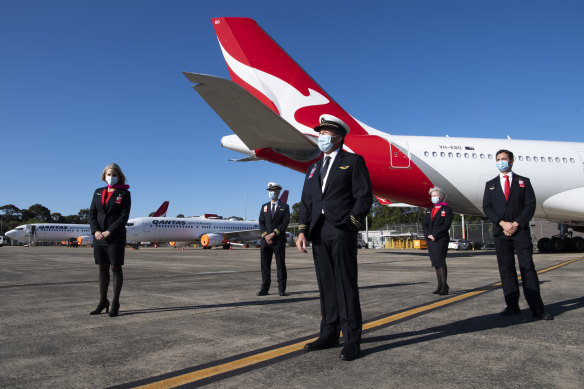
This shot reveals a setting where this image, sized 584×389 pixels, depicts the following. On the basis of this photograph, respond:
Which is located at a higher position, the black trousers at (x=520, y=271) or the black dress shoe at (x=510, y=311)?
the black trousers at (x=520, y=271)

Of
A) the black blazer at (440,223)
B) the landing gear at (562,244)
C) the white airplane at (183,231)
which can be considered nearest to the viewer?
the black blazer at (440,223)

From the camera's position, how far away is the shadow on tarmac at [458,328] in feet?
11.3

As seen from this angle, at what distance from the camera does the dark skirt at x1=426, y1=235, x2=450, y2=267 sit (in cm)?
657

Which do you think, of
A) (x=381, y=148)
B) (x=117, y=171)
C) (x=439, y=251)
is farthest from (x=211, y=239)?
(x=117, y=171)

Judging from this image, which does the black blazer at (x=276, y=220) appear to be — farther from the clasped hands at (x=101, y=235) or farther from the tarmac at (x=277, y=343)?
the clasped hands at (x=101, y=235)

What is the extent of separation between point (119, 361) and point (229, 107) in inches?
288

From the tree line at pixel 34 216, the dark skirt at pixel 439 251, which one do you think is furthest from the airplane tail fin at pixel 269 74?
the tree line at pixel 34 216

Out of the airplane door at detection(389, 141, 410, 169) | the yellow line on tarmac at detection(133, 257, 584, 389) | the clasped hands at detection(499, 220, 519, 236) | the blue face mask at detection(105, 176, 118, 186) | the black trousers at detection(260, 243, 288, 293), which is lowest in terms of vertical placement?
the yellow line on tarmac at detection(133, 257, 584, 389)

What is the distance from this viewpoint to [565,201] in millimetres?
15977

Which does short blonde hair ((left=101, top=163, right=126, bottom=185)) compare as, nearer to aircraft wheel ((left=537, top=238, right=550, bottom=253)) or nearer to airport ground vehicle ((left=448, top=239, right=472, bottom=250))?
aircraft wheel ((left=537, top=238, right=550, bottom=253))

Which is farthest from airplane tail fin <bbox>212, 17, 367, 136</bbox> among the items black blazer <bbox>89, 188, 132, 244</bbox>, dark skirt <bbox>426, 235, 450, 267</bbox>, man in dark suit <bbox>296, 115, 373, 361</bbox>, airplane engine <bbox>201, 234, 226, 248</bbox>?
airplane engine <bbox>201, 234, 226, 248</bbox>

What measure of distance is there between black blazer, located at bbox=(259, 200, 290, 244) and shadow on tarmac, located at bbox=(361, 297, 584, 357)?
11.0 ft

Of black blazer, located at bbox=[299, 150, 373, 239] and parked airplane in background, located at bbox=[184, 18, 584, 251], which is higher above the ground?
parked airplane in background, located at bbox=[184, 18, 584, 251]

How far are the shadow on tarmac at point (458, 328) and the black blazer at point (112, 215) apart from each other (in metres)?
3.28
